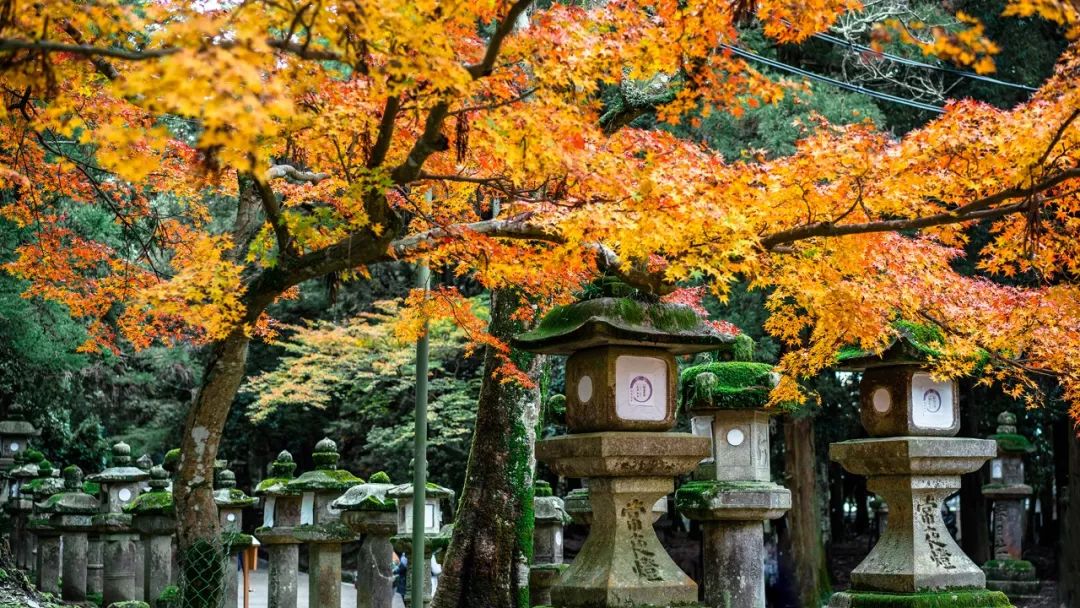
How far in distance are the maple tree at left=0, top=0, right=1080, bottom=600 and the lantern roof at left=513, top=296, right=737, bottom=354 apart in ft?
0.84

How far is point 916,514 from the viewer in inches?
376

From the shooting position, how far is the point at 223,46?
5191mm

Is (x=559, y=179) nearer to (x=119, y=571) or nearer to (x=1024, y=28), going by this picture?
(x=119, y=571)

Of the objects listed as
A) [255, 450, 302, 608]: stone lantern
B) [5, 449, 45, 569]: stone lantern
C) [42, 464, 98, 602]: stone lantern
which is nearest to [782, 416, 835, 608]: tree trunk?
[255, 450, 302, 608]: stone lantern

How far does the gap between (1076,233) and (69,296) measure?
8.75 metres

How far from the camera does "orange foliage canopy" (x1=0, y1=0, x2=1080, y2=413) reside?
574cm

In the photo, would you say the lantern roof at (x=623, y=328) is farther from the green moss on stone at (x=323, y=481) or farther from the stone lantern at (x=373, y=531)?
the green moss on stone at (x=323, y=481)

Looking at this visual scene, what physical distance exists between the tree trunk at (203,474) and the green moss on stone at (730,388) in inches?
168

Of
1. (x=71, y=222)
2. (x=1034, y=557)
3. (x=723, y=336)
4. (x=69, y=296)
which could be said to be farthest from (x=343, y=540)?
(x=1034, y=557)

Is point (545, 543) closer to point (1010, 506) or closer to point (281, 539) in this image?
point (281, 539)

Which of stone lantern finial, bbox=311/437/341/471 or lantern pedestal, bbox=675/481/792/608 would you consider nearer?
lantern pedestal, bbox=675/481/792/608

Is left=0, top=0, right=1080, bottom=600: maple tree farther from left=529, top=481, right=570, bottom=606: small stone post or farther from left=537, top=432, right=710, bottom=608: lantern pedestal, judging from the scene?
left=529, top=481, right=570, bottom=606: small stone post

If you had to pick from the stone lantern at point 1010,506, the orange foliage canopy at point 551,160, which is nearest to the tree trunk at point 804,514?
the stone lantern at point 1010,506

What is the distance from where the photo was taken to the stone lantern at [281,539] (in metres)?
11.6
